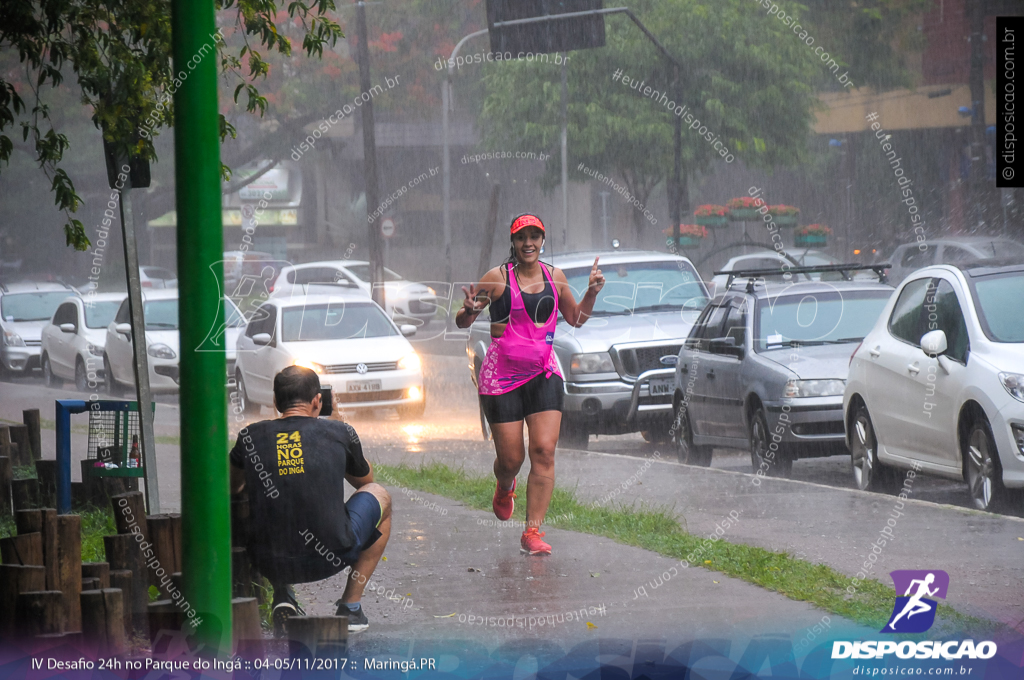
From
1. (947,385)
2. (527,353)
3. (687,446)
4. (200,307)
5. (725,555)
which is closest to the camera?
(200,307)

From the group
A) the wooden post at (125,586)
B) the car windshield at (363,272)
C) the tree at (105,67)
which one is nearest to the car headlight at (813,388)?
the tree at (105,67)

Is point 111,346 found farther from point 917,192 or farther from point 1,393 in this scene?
point 917,192

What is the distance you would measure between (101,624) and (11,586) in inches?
13.8

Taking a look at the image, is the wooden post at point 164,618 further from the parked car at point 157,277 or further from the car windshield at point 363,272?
the parked car at point 157,277

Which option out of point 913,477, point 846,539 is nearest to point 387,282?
point 913,477

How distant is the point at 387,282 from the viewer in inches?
995

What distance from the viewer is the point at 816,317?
10.7 m

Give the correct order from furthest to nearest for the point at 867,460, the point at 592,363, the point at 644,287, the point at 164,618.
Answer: the point at 644,287, the point at 592,363, the point at 867,460, the point at 164,618

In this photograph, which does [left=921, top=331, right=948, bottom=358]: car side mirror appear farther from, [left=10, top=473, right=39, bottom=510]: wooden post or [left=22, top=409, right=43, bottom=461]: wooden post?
[left=22, top=409, right=43, bottom=461]: wooden post

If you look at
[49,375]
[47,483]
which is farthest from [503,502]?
[49,375]

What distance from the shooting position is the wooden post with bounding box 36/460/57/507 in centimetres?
721

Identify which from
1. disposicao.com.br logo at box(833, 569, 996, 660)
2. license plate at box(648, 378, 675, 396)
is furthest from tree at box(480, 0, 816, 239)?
disposicao.com.br logo at box(833, 569, 996, 660)

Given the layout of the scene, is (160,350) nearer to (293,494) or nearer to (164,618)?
(293,494)

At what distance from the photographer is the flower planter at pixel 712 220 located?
2847 cm
